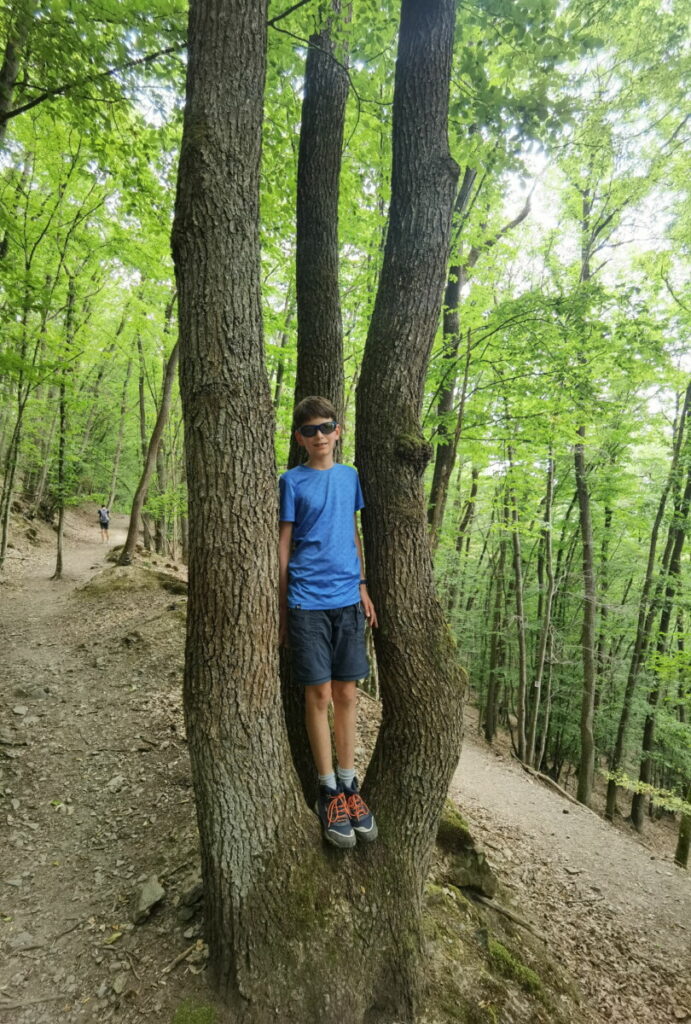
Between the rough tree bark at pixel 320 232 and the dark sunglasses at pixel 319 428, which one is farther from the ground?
the rough tree bark at pixel 320 232

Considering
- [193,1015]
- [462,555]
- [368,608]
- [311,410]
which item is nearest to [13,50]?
[311,410]

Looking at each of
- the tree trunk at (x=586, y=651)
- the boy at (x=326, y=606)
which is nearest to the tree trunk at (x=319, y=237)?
the boy at (x=326, y=606)

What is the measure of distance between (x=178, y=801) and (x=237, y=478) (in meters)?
3.17

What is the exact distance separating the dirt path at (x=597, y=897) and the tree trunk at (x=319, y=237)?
5.28 metres

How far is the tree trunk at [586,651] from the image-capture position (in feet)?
39.2

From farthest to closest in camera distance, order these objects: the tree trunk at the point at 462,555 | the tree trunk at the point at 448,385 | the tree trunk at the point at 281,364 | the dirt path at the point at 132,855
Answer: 1. the tree trunk at the point at 462,555
2. the tree trunk at the point at 281,364
3. the tree trunk at the point at 448,385
4. the dirt path at the point at 132,855

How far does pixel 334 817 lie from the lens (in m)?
2.47

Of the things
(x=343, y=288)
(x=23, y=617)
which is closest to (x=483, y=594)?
(x=343, y=288)

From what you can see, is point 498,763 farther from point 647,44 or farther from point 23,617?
point 647,44

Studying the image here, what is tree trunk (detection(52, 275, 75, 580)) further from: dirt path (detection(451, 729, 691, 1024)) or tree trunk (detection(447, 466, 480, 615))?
A: tree trunk (detection(447, 466, 480, 615))

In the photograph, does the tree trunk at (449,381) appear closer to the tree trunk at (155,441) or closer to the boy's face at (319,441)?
the boy's face at (319,441)

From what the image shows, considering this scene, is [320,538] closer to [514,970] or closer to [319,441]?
[319,441]

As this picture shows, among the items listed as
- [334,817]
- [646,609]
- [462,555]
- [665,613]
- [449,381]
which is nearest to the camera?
[334,817]

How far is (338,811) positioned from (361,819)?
0.14 m
